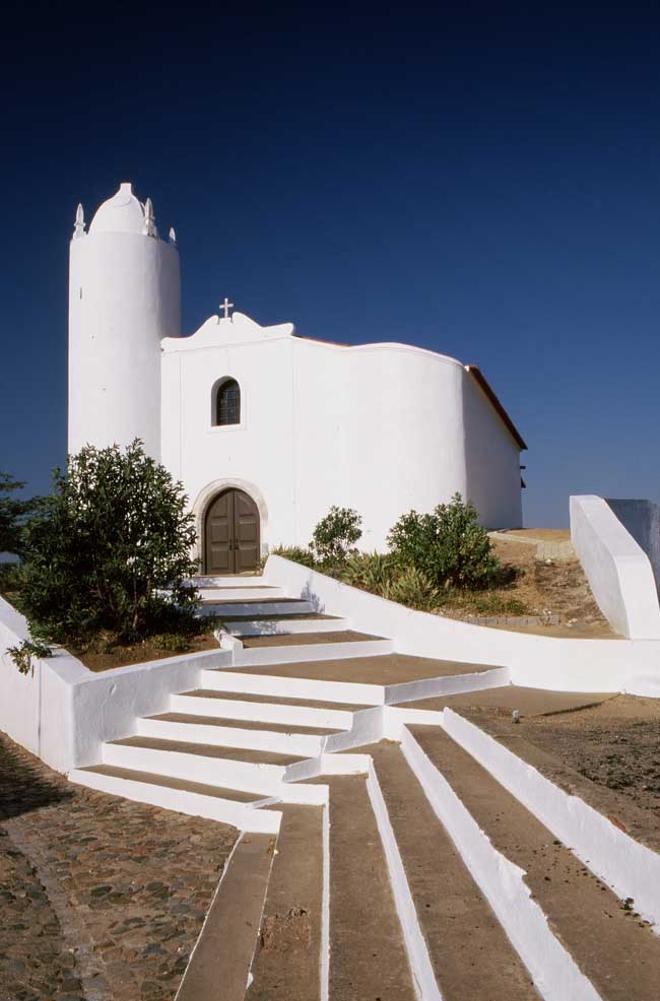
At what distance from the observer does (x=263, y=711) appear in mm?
8242

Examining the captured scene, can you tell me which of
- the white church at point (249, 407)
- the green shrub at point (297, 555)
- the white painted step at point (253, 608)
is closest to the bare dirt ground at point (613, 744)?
the white painted step at point (253, 608)

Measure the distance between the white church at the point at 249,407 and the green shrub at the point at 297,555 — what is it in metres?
0.45

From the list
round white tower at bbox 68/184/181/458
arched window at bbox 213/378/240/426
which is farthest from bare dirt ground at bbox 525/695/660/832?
round white tower at bbox 68/184/181/458

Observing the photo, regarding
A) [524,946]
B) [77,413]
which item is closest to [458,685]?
[524,946]

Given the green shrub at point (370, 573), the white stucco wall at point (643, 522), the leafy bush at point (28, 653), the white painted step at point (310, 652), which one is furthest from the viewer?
the green shrub at point (370, 573)

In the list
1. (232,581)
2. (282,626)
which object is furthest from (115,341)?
(282,626)

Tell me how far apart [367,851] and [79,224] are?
683 inches

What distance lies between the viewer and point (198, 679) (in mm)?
9547

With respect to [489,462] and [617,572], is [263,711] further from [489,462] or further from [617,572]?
[489,462]

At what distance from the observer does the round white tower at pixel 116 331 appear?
59.8 ft

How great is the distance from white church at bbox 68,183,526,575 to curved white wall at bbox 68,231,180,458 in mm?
31

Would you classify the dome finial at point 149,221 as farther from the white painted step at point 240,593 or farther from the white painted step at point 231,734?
the white painted step at point 231,734

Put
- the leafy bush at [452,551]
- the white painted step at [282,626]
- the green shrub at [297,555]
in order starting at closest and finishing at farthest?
the white painted step at [282,626]
the leafy bush at [452,551]
the green shrub at [297,555]

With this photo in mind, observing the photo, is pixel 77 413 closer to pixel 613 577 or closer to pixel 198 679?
pixel 198 679
